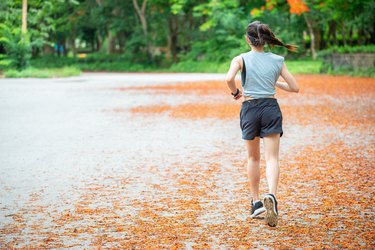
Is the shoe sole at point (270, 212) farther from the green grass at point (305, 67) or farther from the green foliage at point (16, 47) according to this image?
the green grass at point (305, 67)

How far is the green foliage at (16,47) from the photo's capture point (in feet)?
132

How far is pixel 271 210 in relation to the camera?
528 cm

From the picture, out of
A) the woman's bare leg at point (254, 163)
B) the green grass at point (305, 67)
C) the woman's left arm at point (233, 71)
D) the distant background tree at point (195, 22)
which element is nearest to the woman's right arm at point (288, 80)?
the woman's left arm at point (233, 71)

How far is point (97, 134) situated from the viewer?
41.9 feet

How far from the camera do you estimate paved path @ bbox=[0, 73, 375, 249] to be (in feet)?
16.9

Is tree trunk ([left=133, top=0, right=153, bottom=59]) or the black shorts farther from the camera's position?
tree trunk ([left=133, top=0, right=153, bottom=59])

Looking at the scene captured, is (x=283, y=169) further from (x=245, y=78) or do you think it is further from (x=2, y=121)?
(x=2, y=121)

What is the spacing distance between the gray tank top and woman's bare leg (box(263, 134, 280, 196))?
1.31 ft

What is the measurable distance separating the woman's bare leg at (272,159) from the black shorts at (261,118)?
76mm

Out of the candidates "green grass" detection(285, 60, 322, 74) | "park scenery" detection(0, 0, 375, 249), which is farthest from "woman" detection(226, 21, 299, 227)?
"green grass" detection(285, 60, 322, 74)

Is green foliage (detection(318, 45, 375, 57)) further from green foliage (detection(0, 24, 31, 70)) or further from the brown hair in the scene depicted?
the brown hair

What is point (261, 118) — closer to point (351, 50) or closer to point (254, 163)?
point (254, 163)

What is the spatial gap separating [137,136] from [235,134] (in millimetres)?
1982

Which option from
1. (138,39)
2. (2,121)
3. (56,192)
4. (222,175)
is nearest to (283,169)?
(222,175)
